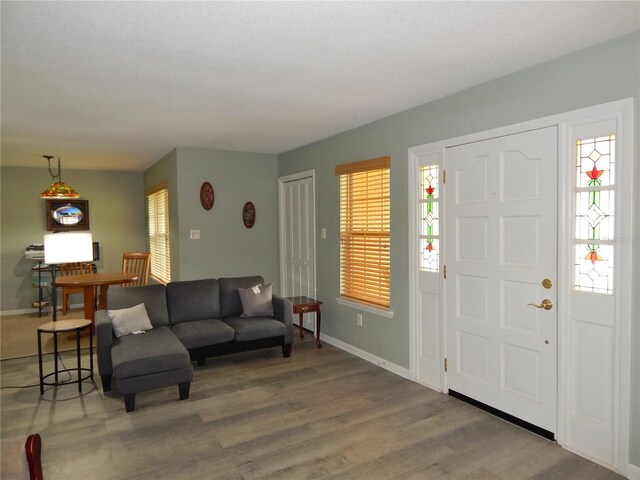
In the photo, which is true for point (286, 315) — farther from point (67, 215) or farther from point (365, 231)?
point (67, 215)

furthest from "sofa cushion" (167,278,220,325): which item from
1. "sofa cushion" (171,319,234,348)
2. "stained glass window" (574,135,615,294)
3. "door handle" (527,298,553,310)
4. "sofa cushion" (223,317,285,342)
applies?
"stained glass window" (574,135,615,294)

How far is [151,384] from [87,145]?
3482mm

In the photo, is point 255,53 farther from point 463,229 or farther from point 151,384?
point 151,384

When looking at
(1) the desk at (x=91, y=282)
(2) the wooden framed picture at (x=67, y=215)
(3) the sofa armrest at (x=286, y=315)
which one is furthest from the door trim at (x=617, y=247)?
(2) the wooden framed picture at (x=67, y=215)

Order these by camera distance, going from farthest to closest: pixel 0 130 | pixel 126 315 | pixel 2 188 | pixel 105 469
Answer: pixel 2 188, pixel 0 130, pixel 126 315, pixel 105 469

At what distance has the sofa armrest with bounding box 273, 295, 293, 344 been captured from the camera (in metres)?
4.65

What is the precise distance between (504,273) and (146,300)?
3.39 metres

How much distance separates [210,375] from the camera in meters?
4.18

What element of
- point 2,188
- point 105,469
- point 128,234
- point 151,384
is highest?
point 2,188

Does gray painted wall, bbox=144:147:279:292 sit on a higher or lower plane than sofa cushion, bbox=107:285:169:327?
higher

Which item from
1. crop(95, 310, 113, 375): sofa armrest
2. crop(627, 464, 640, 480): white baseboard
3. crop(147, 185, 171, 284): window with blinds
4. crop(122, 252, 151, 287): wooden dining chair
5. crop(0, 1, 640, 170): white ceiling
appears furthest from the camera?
crop(122, 252, 151, 287): wooden dining chair

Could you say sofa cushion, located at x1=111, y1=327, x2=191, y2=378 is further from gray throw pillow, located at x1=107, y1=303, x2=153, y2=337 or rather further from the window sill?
the window sill

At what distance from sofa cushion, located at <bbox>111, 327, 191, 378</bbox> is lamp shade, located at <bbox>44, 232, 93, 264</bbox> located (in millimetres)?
878

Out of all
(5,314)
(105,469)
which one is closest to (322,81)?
(105,469)
